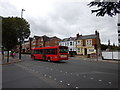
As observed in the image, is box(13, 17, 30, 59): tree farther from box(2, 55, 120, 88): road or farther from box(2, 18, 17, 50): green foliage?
box(2, 55, 120, 88): road

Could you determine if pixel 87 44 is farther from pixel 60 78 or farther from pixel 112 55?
pixel 60 78

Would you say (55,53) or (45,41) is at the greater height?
(45,41)

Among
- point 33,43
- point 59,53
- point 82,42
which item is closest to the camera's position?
point 59,53

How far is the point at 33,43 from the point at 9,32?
A: 51.9m

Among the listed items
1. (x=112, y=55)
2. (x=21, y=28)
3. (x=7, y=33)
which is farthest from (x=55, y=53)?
(x=112, y=55)

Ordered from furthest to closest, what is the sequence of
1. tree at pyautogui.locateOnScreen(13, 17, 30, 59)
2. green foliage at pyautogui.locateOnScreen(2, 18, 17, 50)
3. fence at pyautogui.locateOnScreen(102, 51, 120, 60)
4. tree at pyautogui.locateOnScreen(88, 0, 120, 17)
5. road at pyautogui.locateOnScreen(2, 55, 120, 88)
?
1. fence at pyautogui.locateOnScreen(102, 51, 120, 60)
2. tree at pyautogui.locateOnScreen(13, 17, 30, 59)
3. green foliage at pyautogui.locateOnScreen(2, 18, 17, 50)
4. tree at pyautogui.locateOnScreen(88, 0, 120, 17)
5. road at pyautogui.locateOnScreen(2, 55, 120, 88)

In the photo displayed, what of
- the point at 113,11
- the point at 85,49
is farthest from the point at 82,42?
the point at 113,11

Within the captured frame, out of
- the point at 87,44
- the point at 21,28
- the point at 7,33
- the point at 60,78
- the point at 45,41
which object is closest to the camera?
the point at 60,78

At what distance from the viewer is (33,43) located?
221ft

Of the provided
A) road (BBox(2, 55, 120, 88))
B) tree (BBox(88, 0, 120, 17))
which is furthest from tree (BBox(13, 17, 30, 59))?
tree (BBox(88, 0, 120, 17))

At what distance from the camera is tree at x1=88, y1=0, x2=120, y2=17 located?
291 inches

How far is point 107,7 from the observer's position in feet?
25.3

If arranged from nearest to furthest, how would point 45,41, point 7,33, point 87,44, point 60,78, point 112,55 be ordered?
point 60,78, point 7,33, point 112,55, point 87,44, point 45,41

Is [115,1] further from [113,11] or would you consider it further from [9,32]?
[9,32]
